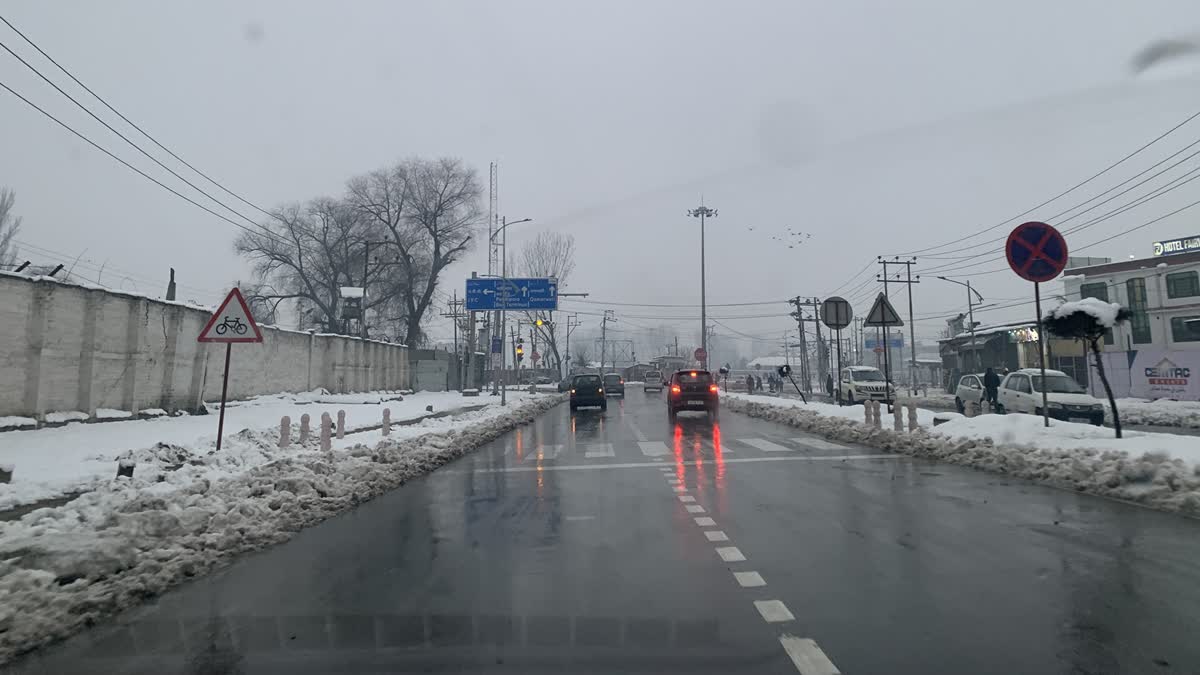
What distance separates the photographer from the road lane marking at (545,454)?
47.8ft

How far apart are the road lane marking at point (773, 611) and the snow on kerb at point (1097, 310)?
9.40m

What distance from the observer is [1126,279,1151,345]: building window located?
157ft

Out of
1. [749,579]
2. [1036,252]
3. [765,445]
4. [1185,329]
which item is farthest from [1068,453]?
[1185,329]

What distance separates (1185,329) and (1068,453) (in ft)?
156

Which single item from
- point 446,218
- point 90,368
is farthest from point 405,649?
point 446,218

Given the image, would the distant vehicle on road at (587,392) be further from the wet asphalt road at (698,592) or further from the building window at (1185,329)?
the building window at (1185,329)

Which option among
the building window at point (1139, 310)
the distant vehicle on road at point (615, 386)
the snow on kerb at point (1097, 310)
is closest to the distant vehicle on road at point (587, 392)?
the distant vehicle on road at point (615, 386)

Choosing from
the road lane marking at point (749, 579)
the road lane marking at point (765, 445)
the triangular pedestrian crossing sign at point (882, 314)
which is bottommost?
the road lane marking at point (749, 579)

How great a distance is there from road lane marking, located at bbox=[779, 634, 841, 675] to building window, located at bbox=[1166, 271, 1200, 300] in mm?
55582

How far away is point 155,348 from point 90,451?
7.22 m

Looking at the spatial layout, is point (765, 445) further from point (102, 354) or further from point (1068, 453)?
point (102, 354)

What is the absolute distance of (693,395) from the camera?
89.3 feet

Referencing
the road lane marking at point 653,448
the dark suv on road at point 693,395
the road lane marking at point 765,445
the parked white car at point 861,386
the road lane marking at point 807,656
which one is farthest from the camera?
the parked white car at point 861,386

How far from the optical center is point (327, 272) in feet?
188
